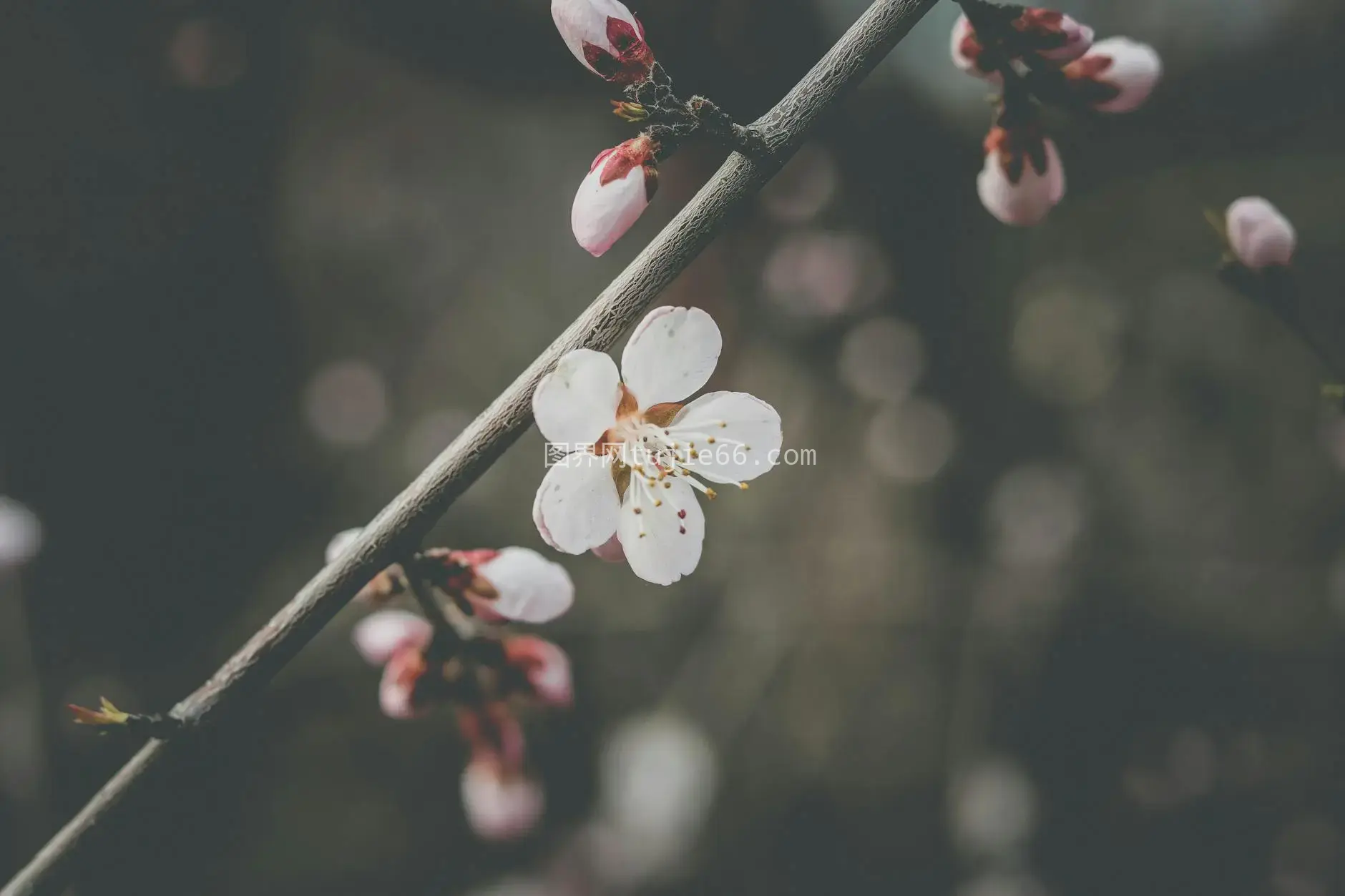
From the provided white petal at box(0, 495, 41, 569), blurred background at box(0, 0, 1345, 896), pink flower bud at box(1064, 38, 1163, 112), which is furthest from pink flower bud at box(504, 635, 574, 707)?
white petal at box(0, 495, 41, 569)

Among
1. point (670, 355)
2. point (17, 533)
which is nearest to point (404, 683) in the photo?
point (670, 355)

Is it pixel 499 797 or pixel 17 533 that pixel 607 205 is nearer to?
pixel 499 797

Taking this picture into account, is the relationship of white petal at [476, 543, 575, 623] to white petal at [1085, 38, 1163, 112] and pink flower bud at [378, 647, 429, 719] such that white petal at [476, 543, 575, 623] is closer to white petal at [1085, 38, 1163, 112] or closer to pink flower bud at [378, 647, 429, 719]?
pink flower bud at [378, 647, 429, 719]

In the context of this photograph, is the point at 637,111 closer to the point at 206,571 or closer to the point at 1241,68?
the point at 206,571

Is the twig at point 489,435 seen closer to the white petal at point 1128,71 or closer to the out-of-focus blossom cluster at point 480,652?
the out-of-focus blossom cluster at point 480,652

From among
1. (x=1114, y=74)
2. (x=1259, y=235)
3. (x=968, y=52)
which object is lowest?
(x=1259, y=235)

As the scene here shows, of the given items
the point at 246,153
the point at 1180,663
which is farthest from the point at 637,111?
the point at 1180,663
